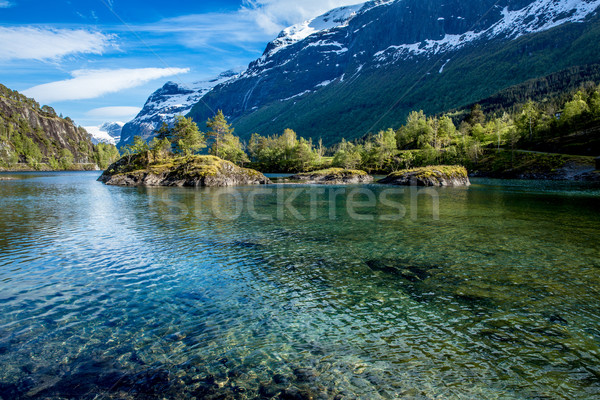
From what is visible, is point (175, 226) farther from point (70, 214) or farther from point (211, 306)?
point (211, 306)

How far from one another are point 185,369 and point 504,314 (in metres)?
13.0

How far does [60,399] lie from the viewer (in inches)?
340

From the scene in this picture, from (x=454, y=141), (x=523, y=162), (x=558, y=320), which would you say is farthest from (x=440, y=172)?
(x=454, y=141)

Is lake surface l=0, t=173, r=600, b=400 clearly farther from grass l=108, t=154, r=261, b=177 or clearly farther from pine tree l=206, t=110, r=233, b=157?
pine tree l=206, t=110, r=233, b=157

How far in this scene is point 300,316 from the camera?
45.1 ft

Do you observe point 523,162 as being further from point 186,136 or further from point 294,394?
point 294,394

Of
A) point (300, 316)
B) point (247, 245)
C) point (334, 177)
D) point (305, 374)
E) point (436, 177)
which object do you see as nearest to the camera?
point (305, 374)

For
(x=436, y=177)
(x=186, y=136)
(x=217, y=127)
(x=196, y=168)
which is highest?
(x=217, y=127)

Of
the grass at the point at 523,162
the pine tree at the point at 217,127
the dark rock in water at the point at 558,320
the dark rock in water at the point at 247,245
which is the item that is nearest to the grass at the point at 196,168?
the pine tree at the point at 217,127

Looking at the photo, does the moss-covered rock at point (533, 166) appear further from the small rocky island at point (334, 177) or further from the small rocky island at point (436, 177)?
the small rocky island at point (334, 177)

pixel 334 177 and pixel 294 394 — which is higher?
pixel 334 177

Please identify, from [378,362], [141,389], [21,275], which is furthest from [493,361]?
[21,275]

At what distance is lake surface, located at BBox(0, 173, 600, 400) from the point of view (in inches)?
372

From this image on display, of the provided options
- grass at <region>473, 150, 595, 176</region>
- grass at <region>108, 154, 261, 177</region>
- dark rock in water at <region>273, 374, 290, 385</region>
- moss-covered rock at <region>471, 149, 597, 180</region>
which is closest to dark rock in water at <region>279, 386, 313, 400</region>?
dark rock in water at <region>273, 374, 290, 385</region>
